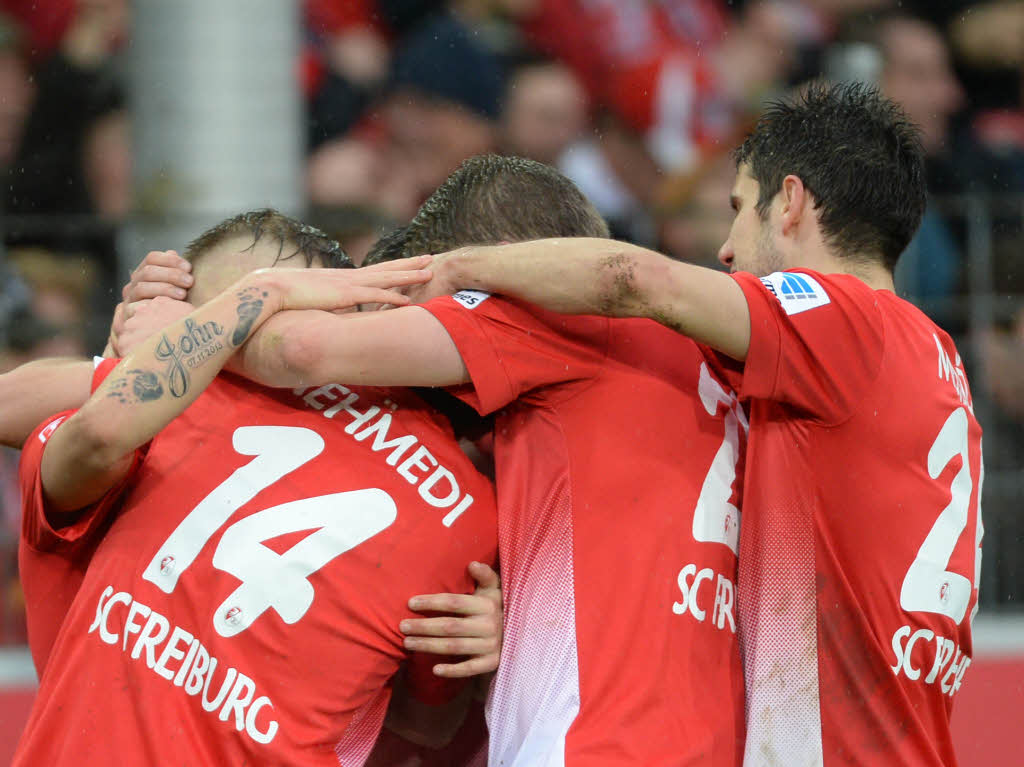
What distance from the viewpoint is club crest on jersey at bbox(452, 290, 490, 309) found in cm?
263

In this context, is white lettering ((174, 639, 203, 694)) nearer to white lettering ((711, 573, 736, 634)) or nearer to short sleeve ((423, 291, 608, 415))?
short sleeve ((423, 291, 608, 415))

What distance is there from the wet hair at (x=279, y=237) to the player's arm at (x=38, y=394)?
0.40m

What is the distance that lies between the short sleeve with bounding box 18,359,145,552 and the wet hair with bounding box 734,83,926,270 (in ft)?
4.94

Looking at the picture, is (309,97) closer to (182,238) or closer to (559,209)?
(182,238)

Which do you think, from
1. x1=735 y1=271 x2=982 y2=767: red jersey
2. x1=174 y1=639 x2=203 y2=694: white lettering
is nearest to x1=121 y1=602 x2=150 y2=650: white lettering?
x1=174 y1=639 x2=203 y2=694: white lettering

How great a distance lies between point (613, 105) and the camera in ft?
24.7

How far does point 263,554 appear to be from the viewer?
2.52m

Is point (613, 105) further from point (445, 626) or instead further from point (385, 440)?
point (445, 626)

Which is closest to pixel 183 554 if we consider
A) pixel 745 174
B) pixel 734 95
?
pixel 745 174

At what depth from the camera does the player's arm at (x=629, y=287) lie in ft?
8.28

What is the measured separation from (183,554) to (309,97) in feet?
16.6

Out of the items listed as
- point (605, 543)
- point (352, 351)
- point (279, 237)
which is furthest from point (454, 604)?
point (279, 237)

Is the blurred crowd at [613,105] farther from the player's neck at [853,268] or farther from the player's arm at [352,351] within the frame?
the player's arm at [352,351]

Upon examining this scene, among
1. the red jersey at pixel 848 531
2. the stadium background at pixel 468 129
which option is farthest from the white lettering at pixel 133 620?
the stadium background at pixel 468 129
